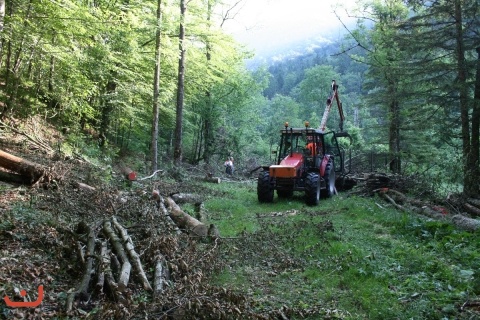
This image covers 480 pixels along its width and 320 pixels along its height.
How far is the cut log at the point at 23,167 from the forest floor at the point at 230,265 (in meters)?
0.35

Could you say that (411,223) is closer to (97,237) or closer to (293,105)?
(97,237)

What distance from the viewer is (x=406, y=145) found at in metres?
19.8

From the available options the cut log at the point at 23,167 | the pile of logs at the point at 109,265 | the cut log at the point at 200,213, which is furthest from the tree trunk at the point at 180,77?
the pile of logs at the point at 109,265

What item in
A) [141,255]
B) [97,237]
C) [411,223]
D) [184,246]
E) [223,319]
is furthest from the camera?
[411,223]

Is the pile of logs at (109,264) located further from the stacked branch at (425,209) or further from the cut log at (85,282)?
the stacked branch at (425,209)

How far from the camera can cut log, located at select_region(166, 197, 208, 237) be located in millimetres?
7148

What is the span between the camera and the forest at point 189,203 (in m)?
4.38

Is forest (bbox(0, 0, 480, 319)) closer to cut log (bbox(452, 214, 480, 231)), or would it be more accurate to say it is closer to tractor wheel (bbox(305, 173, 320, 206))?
cut log (bbox(452, 214, 480, 231))

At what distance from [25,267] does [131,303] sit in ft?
5.00

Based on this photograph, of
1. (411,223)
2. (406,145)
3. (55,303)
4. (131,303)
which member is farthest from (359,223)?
(406,145)

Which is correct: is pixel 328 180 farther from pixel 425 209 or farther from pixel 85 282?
pixel 85 282

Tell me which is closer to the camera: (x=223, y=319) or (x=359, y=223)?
(x=223, y=319)

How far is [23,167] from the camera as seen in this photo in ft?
26.2

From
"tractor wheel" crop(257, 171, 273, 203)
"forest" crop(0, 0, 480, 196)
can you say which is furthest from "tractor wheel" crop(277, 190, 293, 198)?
"forest" crop(0, 0, 480, 196)
